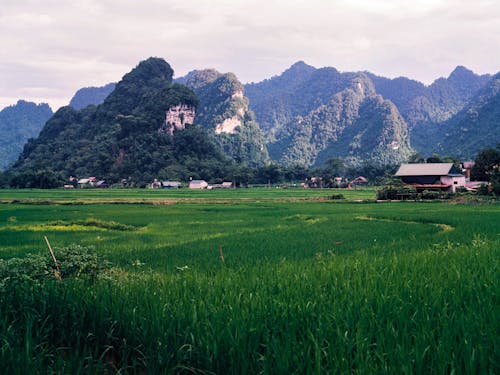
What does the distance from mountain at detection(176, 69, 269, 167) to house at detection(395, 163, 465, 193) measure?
9785 centimetres

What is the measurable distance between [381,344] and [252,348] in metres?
0.80

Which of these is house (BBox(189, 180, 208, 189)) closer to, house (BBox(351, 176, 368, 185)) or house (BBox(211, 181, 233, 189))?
house (BBox(211, 181, 233, 189))

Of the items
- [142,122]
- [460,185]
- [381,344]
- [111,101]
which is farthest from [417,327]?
[111,101]

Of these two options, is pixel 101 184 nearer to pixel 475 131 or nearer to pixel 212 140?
pixel 212 140

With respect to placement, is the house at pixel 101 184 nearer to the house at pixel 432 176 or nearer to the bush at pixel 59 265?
the house at pixel 432 176

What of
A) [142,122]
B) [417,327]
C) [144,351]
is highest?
[142,122]

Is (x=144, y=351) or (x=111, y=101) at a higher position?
(x=111, y=101)

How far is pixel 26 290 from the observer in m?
4.14

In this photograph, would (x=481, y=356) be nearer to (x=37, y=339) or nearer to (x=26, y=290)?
(x=37, y=339)

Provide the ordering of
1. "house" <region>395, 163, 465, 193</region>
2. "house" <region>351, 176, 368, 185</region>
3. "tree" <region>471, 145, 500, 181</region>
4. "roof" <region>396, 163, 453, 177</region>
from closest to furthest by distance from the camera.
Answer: "tree" <region>471, 145, 500, 181</region>, "house" <region>395, 163, 465, 193</region>, "roof" <region>396, 163, 453, 177</region>, "house" <region>351, 176, 368, 185</region>

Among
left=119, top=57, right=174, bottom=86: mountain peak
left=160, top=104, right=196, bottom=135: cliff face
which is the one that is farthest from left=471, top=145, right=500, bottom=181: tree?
left=119, top=57, right=174, bottom=86: mountain peak

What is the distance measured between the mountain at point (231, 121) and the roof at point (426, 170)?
97.3m

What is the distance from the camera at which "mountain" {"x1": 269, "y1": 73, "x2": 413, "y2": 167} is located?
15475 cm

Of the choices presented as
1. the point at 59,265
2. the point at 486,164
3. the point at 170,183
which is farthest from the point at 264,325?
the point at 170,183
